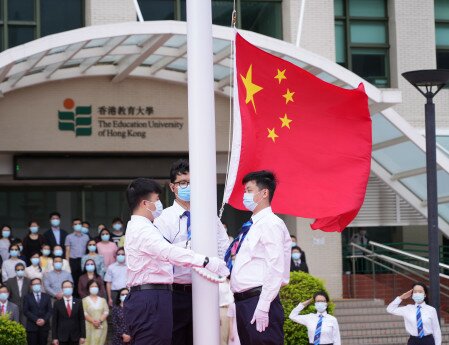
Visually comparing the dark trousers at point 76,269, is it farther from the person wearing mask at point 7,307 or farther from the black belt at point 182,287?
the black belt at point 182,287

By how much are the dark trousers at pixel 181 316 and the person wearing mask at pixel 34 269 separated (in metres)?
11.1

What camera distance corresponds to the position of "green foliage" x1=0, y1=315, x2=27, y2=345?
57.6 ft

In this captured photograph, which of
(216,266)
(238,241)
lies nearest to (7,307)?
(238,241)

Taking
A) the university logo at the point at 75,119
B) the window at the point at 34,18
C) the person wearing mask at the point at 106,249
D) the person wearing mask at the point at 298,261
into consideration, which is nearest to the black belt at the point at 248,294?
the person wearing mask at the point at 298,261

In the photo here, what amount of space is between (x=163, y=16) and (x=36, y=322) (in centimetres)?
988

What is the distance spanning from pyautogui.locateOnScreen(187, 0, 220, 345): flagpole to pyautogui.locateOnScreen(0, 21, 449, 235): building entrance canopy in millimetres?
10735

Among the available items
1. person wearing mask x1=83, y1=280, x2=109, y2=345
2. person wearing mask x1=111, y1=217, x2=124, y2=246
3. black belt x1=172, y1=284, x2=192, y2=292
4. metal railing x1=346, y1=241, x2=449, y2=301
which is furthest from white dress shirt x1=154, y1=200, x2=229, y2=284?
metal railing x1=346, y1=241, x2=449, y2=301

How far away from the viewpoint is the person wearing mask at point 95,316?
19297 mm

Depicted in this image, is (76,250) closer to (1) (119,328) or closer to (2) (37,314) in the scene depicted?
(2) (37,314)

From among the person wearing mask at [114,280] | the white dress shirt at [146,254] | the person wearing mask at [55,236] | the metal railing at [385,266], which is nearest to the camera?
the white dress shirt at [146,254]

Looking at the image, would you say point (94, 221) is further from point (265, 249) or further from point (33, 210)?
point (265, 249)

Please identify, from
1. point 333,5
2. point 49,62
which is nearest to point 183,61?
point 49,62

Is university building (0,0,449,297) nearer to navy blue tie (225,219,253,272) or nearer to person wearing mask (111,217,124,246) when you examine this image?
person wearing mask (111,217,124,246)

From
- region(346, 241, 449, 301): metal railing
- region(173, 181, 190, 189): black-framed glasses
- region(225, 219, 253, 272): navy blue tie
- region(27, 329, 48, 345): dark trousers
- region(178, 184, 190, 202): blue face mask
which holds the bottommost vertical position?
region(27, 329, 48, 345): dark trousers
